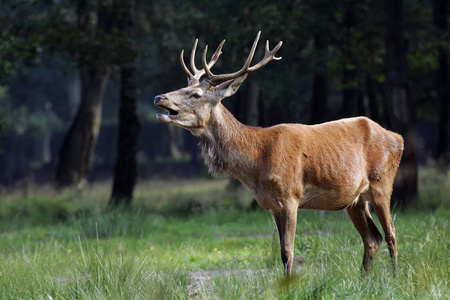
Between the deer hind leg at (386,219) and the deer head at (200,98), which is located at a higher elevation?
the deer head at (200,98)

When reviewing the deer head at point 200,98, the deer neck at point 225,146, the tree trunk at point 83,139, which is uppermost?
the deer head at point 200,98

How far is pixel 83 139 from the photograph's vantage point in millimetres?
20438

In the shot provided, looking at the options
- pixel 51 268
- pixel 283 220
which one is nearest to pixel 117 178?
pixel 51 268

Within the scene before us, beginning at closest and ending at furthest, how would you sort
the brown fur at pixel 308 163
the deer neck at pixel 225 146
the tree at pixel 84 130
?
the brown fur at pixel 308 163 < the deer neck at pixel 225 146 < the tree at pixel 84 130

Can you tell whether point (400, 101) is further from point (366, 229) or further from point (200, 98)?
point (200, 98)

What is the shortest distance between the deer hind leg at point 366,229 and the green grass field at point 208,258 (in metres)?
0.11

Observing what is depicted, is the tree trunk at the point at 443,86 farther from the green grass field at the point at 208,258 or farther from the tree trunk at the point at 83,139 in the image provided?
the tree trunk at the point at 83,139

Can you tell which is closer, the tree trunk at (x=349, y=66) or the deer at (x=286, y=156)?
the deer at (x=286, y=156)

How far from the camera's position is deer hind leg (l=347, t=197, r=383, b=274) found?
773 centimetres

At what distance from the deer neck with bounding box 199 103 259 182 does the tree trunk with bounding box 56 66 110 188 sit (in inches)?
521

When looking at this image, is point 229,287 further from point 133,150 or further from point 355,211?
point 133,150

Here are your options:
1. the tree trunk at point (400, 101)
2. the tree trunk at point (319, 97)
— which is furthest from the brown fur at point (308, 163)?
the tree trunk at point (319, 97)

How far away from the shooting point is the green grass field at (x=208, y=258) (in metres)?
5.94

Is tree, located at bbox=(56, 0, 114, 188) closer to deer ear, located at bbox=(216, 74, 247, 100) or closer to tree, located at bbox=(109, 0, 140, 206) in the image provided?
tree, located at bbox=(109, 0, 140, 206)
